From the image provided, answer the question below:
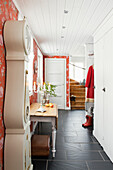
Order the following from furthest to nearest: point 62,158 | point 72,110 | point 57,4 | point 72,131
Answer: point 72,110 → point 72,131 → point 62,158 → point 57,4

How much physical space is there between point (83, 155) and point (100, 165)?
0.38 meters

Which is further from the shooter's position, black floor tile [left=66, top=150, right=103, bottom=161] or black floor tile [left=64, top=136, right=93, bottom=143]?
black floor tile [left=64, top=136, right=93, bottom=143]

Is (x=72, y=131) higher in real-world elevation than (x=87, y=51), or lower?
lower

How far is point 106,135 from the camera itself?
2.76m

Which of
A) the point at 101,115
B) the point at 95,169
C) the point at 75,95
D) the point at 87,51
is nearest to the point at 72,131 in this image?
the point at 101,115

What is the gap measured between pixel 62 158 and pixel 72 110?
4043 mm

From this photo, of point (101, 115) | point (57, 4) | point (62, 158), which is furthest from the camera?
point (101, 115)

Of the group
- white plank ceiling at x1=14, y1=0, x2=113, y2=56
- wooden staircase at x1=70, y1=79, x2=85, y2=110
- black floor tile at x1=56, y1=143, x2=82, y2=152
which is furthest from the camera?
wooden staircase at x1=70, y1=79, x2=85, y2=110

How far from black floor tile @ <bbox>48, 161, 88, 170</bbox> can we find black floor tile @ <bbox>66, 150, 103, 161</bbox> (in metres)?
0.15

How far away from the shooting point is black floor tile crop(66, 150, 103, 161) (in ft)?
8.63

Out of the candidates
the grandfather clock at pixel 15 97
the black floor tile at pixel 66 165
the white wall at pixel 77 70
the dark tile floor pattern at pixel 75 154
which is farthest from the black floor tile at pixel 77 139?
the white wall at pixel 77 70

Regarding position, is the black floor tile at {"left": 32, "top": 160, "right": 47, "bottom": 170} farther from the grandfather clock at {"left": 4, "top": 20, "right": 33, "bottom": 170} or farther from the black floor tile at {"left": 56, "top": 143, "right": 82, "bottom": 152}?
the grandfather clock at {"left": 4, "top": 20, "right": 33, "bottom": 170}

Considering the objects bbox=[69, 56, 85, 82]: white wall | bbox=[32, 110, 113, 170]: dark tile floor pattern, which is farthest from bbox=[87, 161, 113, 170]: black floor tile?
bbox=[69, 56, 85, 82]: white wall

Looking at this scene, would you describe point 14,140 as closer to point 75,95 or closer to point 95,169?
point 95,169
